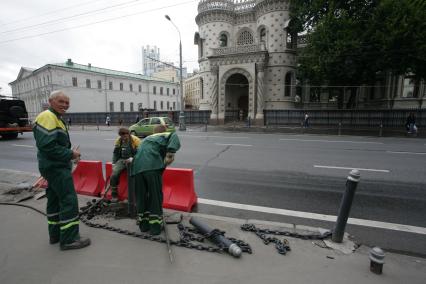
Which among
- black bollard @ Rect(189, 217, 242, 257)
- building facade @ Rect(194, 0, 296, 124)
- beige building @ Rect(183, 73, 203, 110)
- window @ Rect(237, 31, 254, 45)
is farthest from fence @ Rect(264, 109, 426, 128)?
beige building @ Rect(183, 73, 203, 110)

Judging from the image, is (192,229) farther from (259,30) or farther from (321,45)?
(259,30)

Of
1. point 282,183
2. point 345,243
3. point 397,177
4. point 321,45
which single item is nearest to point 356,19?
point 321,45

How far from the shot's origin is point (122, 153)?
4.55m

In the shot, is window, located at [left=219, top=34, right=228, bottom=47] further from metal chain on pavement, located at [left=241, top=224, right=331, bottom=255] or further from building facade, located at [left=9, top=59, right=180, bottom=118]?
building facade, located at [left=9, top=59, right=180, bottom=118]

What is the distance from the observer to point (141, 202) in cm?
346

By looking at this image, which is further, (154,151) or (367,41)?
(367,41)

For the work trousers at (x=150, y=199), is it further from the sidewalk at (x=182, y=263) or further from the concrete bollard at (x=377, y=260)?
the concrete bollard at (x=377, y=260)

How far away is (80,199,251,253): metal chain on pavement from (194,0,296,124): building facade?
2289 cm

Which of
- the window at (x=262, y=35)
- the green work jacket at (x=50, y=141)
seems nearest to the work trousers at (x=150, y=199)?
the green work jacket at (x=50, y=141)

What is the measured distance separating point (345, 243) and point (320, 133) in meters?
19.2

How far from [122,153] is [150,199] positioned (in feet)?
5.03

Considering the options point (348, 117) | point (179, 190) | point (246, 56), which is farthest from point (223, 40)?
point (179, 190)

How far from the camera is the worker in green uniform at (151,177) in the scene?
133 inches

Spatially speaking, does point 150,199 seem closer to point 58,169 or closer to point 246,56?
point 58,169
